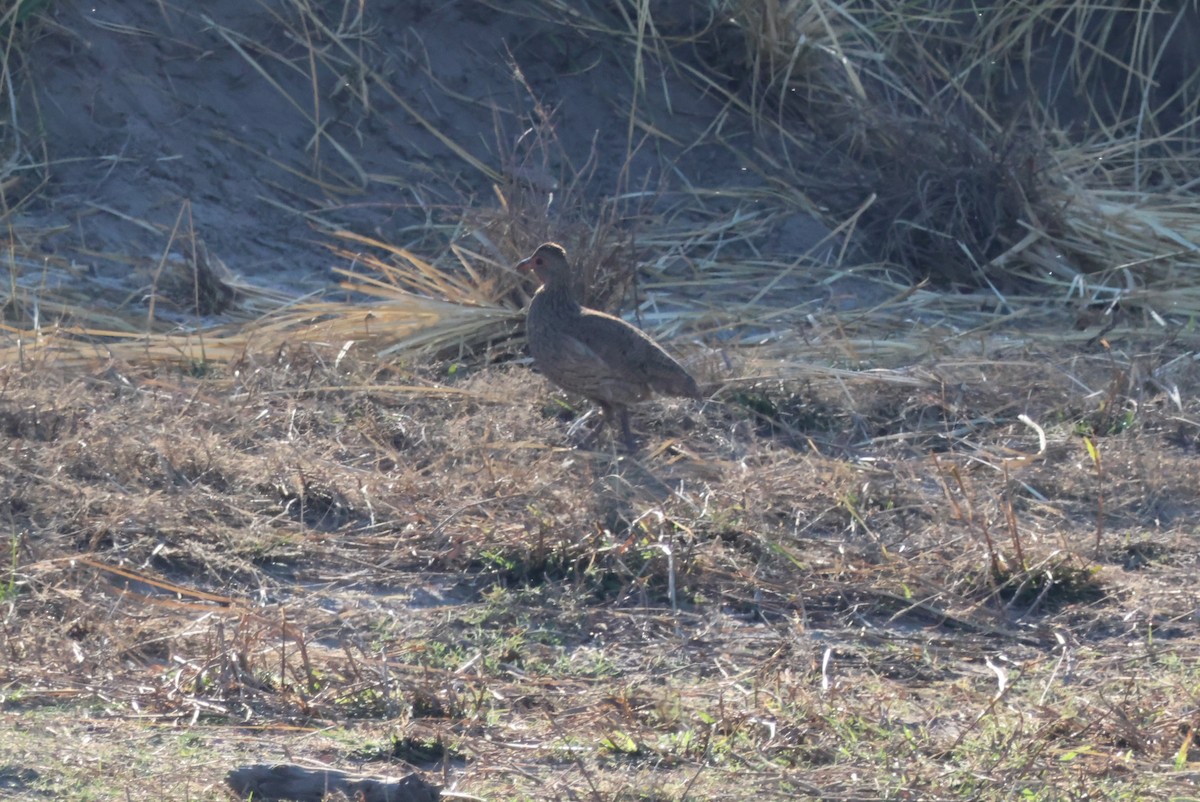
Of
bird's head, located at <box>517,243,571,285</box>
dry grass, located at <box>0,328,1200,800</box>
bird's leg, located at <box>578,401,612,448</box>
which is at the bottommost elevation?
bird's leg, located at <box>578,401,612,448</box>

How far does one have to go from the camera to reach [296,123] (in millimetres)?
10219

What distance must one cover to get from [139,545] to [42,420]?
1.21m

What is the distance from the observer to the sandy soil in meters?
9.26

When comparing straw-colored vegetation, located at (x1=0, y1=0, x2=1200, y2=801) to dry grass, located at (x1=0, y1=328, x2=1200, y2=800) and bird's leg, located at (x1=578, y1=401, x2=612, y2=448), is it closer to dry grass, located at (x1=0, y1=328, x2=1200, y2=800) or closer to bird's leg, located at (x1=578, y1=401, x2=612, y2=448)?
dry grass, located at (x1=0, y1=328, x2=1200, y2=800)

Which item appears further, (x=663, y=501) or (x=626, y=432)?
(x=626, y=432)

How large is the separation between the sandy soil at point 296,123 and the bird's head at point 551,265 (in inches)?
97.5

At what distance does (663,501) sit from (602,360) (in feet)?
2.84

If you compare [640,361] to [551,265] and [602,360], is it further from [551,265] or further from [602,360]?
[551,265]

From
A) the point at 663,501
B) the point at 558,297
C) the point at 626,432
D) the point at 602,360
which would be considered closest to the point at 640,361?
the point at 602,360

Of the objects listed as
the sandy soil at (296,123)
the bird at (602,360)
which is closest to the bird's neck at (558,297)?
the bird at (602,360)

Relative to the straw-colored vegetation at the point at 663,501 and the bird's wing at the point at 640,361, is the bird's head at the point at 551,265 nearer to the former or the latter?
the bird's wing at the point at 640,361

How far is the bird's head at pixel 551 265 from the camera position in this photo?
256 inches

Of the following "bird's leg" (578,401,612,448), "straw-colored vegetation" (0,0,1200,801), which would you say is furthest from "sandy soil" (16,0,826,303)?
"bird's leg" (578,401,612,448)

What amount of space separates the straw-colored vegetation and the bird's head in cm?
52
